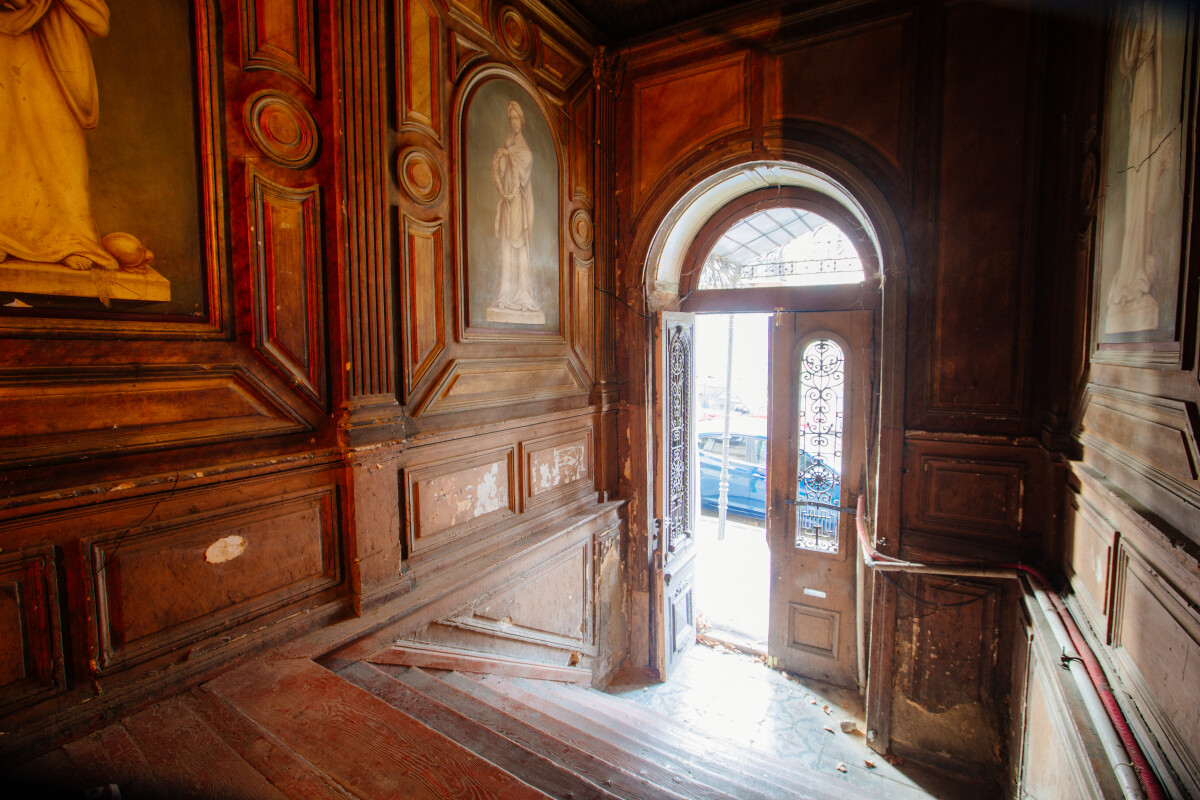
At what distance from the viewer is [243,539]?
219cm

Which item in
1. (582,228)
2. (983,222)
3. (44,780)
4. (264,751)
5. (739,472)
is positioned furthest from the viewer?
(739,472)

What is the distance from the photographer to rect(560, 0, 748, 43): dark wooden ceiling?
390 cm

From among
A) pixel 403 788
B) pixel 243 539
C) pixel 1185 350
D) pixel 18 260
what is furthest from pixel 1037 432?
pixel 18 260

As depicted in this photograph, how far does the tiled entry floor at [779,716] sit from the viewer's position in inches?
133

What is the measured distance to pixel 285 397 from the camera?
2348 millimetres

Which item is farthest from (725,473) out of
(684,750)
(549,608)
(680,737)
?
(684,750)

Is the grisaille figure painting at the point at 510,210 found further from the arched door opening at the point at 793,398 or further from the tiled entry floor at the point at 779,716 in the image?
the tiled entry floor at the point at 779,716

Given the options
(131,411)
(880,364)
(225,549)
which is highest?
(880,364)

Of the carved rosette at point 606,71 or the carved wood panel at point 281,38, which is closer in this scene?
the carved wood panel at point 281,38

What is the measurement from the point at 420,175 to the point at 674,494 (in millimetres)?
3268

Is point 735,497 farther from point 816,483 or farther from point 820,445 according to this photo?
point 820,445

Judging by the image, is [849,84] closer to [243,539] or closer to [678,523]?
[678,523]

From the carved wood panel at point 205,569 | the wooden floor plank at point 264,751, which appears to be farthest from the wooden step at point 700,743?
the wooden floor plank at point 264,751

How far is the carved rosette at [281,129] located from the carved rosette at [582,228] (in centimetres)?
195
